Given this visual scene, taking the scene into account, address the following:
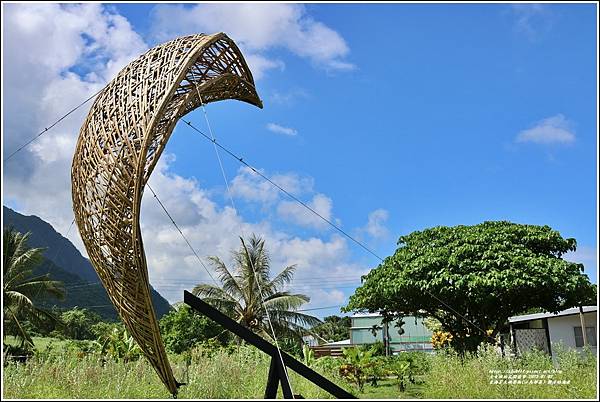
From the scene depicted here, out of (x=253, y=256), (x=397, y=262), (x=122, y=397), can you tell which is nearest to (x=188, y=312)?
(x=253, y=256)

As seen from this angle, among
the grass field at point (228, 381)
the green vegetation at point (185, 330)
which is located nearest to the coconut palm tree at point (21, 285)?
the green vegetation at point (185, 330)

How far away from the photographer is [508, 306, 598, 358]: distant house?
15.1m

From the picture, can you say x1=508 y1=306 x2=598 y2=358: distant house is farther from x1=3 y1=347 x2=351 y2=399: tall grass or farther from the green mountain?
the green mountain

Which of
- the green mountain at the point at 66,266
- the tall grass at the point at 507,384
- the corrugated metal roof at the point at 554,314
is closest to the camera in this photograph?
the tall grass at the point at 507,384

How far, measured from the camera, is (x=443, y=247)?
438 inches

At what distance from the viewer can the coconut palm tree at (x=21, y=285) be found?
18031 millimetres

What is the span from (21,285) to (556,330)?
60.5 ft

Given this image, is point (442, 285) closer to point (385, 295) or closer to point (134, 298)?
point (385, 295)

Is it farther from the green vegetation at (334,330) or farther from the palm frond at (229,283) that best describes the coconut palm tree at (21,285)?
the green vegetation at (334,330)

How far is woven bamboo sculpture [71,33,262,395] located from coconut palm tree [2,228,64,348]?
14.9 m

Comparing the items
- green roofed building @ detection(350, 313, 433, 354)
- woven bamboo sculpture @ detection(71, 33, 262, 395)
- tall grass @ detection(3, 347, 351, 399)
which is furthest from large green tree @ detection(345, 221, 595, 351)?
green roofed building @ detection(350, 313, 433, 354)

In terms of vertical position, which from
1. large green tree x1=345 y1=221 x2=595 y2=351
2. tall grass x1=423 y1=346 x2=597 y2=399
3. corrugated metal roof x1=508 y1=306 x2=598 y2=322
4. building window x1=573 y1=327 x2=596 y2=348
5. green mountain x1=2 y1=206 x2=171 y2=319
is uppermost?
green mountain x1=2 y1=206 x2=171 y2=319

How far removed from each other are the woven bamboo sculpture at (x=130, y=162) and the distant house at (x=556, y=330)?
11.2 metres

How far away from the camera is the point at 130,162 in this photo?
4.82 m
